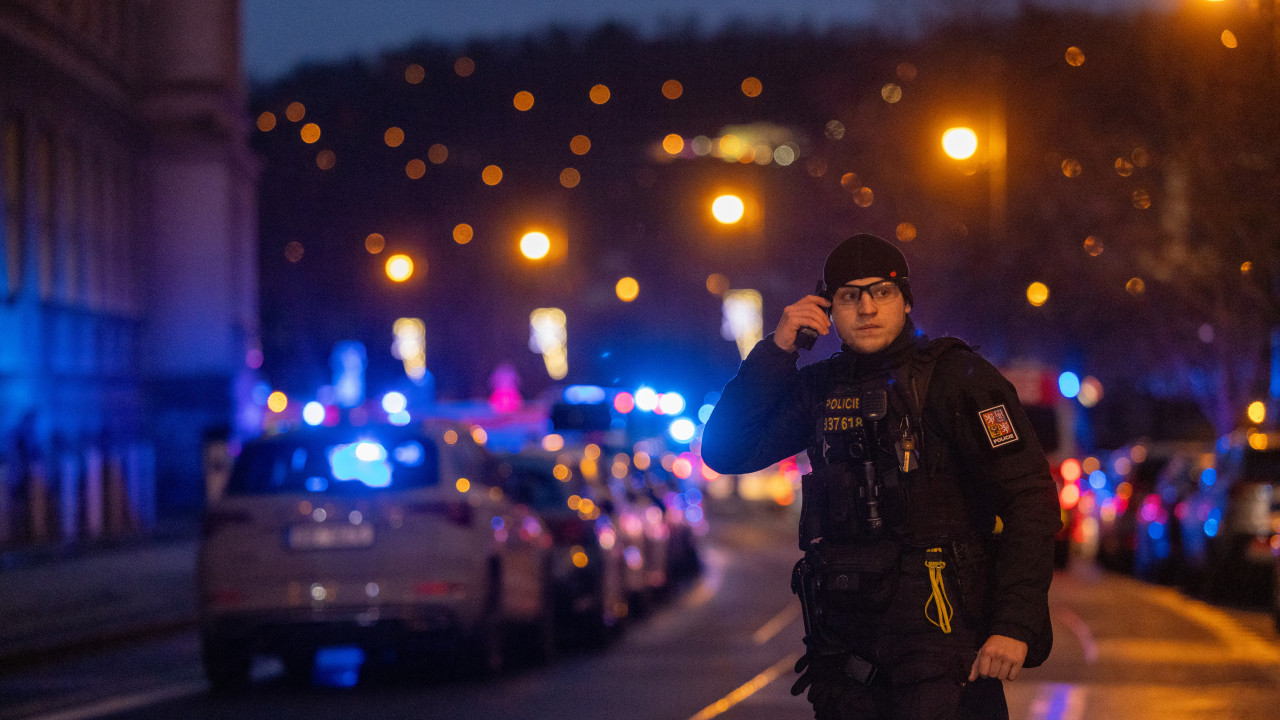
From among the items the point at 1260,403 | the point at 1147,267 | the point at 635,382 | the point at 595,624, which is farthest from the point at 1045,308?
the point at 595,624

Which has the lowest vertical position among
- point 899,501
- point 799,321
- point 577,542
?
point 577,542

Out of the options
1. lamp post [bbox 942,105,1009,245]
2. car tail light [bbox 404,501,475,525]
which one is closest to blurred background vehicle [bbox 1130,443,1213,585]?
lamp post [bbox 942,105,1009,245]

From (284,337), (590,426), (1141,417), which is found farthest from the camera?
(1141,417)

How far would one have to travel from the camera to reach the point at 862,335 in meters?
5.01

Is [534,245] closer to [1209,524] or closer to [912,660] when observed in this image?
[1209,524]

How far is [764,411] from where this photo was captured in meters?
5.09

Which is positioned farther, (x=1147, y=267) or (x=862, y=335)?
(x=1147, y=267)

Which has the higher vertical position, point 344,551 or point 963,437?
point 963,437

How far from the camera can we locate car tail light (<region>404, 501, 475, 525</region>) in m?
11.4

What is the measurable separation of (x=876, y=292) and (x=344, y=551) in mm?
6778

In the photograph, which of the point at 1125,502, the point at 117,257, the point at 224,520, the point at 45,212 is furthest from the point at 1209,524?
the point at 117,257

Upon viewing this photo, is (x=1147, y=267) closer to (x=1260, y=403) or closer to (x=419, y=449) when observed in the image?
(x=1260, y=403)

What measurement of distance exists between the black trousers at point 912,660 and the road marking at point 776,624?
982 centimetres

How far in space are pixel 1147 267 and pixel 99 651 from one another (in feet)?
68.7
